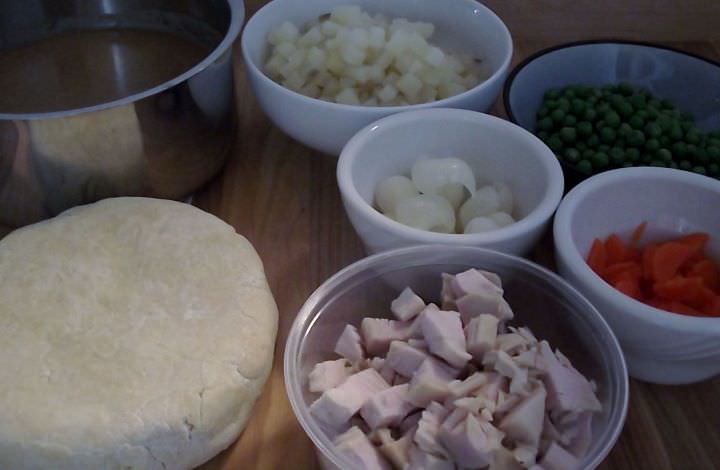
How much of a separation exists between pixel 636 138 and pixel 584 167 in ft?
0.41

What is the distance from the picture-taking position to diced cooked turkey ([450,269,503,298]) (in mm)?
827

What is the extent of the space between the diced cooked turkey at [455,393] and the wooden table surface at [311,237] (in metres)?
0.12

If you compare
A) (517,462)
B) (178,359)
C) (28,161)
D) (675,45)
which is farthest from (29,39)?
(675,45)

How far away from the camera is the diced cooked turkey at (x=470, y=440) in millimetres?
689

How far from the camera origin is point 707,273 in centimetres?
93

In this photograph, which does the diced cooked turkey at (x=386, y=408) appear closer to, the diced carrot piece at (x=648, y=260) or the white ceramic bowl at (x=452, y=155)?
the white ceramic bowl at (x=452, y=155)

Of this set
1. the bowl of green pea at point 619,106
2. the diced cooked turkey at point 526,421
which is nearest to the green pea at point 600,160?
the bowl of green pea at point 619,106

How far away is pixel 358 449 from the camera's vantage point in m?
0.71

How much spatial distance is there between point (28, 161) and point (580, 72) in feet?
3.04

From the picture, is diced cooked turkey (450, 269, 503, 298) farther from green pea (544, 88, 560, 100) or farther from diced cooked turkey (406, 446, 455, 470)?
green pea (544, 88, 560, 100)

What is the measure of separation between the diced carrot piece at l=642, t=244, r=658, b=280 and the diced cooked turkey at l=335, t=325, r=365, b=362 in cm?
40

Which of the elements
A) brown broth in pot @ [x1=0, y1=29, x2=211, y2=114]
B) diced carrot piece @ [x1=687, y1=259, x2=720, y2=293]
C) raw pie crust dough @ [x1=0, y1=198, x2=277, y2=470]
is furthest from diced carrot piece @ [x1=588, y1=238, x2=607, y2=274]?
brown broth in pot @ [x1=0, y1=29, x2=211, y2=114]

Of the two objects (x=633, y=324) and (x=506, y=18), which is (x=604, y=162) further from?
(x=506, y=18)

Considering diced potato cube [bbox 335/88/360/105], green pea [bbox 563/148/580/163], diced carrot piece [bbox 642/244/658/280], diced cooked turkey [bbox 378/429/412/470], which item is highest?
diced potato cube [bbox 335/88/360/105]
